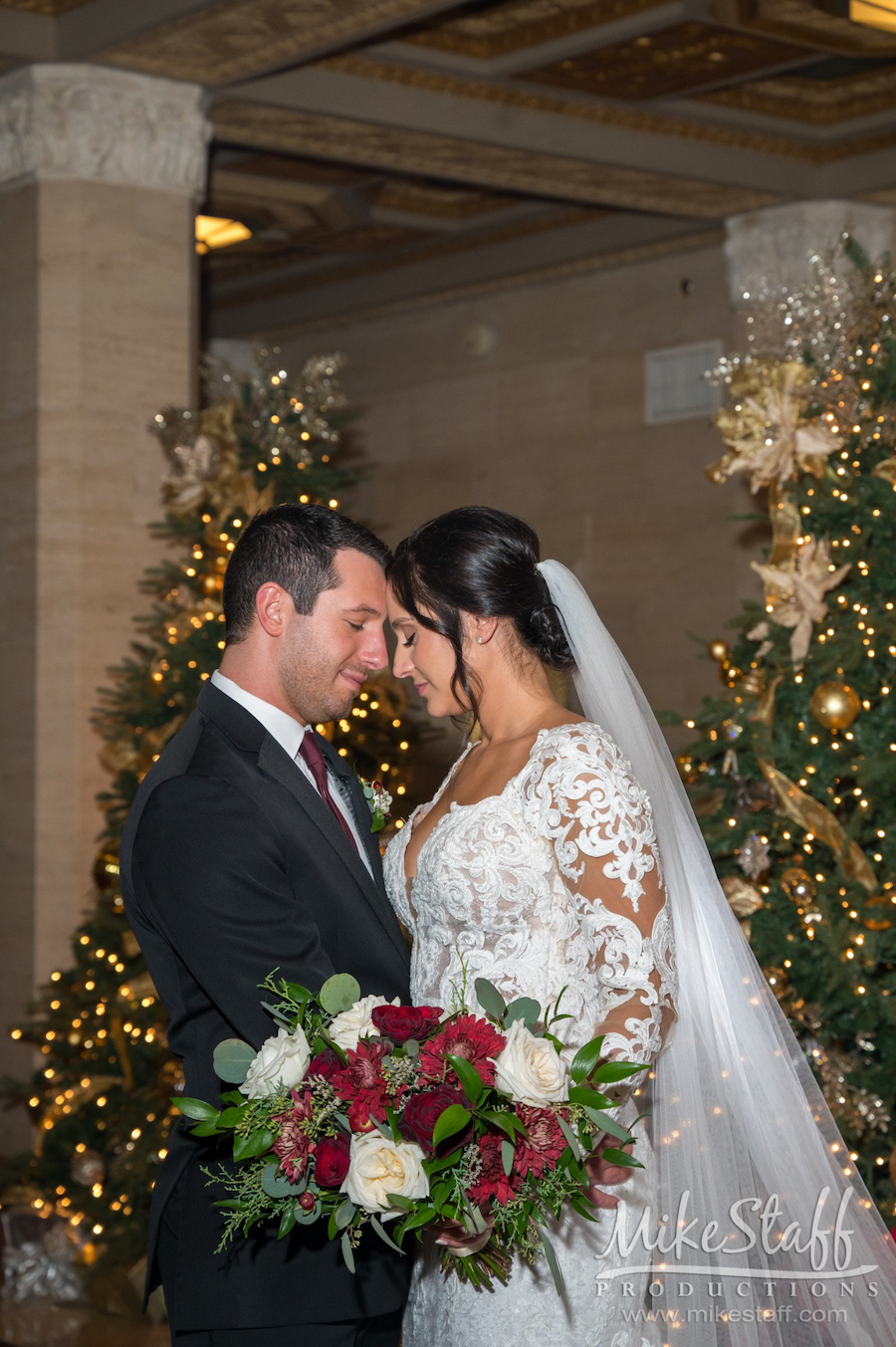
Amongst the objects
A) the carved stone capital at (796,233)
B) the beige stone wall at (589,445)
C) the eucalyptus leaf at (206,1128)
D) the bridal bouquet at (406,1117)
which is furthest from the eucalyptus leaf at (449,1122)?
the beige stone wall at (589,445)

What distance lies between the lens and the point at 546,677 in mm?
2910

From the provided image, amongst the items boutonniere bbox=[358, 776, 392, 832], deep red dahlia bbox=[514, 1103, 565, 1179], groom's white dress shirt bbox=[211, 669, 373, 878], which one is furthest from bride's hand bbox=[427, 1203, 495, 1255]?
boutonniere bbox=[358, 776, 392, 832]

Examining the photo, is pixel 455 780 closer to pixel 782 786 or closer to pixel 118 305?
pixel 782 786

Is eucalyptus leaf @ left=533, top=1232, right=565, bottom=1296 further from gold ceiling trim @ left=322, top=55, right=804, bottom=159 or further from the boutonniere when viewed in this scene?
gold ceiling trim @ left=322, top=55, right=804, bottom=159

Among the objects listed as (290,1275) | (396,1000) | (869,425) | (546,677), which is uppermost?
(869,425)

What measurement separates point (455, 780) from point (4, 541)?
4729 millimetres

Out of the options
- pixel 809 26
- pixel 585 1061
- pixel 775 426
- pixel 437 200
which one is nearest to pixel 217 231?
pixel 437 200

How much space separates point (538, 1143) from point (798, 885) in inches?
108

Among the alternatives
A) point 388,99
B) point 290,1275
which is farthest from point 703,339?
point 290,1275

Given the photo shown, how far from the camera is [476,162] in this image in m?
8.41

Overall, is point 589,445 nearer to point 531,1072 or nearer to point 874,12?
point 874,12

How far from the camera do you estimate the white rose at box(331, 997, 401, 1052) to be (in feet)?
7.11

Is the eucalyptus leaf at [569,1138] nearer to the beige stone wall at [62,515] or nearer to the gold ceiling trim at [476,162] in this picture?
the beige stone wall at [62,515]

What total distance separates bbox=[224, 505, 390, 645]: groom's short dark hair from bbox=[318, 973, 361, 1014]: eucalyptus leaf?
2.35 feet
